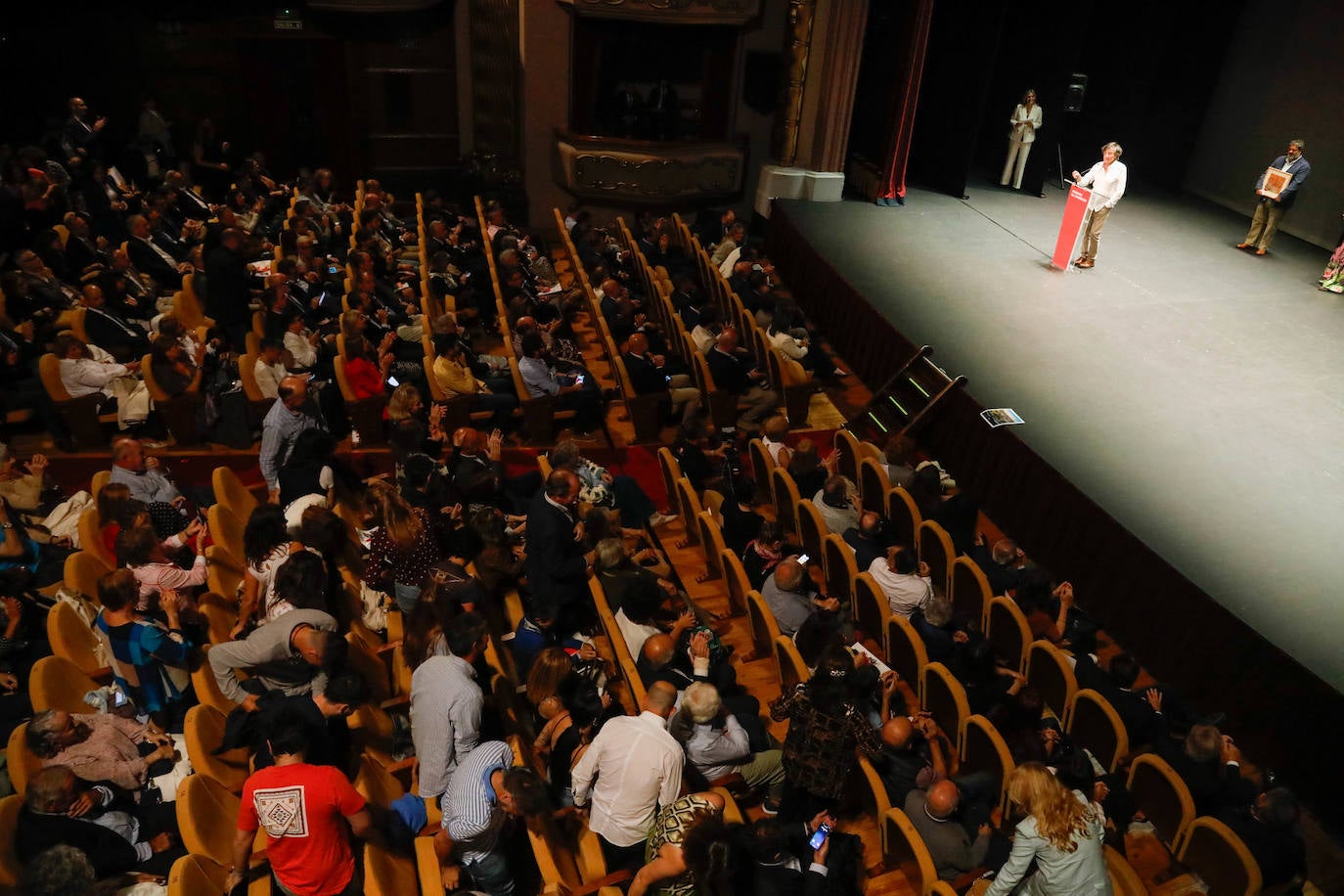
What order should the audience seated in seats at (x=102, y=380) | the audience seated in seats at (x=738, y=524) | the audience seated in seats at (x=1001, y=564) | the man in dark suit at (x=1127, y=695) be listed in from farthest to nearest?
the audience seated in seats at (x=102, y=380) < the audience seated in seats at (x=738, y=524) < the audience seated in seats at (x=1001, y=564) < the man in dark suit at (x=1127, y=695)

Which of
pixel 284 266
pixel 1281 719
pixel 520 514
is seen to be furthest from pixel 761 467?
pixel 284 266

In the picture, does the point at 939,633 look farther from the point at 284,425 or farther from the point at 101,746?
the point at 284,425

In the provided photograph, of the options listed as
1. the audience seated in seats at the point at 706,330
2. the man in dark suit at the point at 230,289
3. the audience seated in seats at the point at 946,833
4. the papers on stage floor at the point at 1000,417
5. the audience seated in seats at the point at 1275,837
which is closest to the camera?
the audience seated in seats at the point at 946,833

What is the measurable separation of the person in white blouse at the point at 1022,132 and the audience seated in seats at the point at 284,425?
8103mm

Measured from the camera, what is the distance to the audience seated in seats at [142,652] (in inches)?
122

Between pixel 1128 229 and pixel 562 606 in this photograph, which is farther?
pixel 1128 229

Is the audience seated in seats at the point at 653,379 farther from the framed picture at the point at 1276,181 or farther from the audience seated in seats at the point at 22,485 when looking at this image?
the framed picture at the point at 1276,181

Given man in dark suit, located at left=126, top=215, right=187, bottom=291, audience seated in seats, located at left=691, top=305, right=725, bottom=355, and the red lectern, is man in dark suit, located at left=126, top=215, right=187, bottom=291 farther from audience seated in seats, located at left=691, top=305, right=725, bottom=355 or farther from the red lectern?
the red lectern

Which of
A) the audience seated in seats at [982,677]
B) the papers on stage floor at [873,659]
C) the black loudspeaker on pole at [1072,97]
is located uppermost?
the black loudspeaker on pole at [1072,97]

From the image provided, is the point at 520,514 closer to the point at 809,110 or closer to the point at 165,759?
the point at 165,759

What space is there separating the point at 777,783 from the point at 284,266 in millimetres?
4973

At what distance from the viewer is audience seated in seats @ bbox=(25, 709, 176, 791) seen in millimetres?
2783

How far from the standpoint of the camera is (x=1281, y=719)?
378 cm

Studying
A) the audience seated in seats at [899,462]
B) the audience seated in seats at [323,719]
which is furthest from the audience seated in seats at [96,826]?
the audience seated in seats at [899,462]
